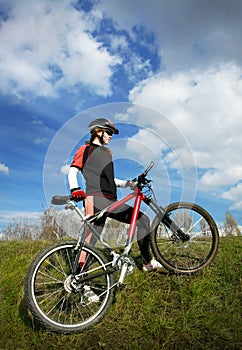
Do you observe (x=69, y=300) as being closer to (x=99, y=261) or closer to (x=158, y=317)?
(x=99, y=261)

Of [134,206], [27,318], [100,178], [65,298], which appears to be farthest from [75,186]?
[27,318]

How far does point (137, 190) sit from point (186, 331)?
1.95m

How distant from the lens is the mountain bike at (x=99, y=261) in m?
3.73

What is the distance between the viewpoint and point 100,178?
4.48m

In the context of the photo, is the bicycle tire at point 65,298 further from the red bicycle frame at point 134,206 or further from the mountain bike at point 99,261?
the red bicycle frame at point 134,206

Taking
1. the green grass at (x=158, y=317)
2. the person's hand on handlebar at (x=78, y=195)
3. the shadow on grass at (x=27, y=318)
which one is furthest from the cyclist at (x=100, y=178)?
the shadow on grass at (x=27, y=318)

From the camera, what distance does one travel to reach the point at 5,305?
4.46 metres

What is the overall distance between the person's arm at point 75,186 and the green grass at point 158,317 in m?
1.59

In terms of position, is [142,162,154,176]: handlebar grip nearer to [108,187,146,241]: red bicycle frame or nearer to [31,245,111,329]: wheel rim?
[108,187,146,241]: red bicycle frame

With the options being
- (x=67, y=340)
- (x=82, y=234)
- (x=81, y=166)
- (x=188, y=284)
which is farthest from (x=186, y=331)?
(x=81, y=166)

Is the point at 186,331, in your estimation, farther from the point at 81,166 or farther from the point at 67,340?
the point at 81,166

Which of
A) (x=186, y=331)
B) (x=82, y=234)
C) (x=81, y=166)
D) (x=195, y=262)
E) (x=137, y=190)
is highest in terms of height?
(x=81, y=166)

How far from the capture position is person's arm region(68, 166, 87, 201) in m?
3.94

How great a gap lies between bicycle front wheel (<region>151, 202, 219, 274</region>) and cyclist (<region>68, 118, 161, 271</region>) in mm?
389
